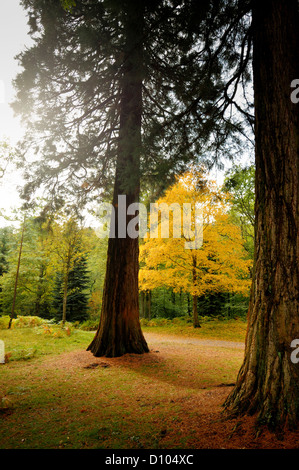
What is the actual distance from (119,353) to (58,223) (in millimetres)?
8117

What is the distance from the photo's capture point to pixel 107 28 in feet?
18.4

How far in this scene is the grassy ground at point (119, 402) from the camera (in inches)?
90.5

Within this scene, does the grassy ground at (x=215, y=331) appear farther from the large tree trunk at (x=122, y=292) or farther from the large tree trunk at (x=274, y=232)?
the large tree trunk at (x=274, y=232)

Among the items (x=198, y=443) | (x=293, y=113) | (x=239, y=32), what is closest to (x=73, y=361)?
(x=198, y=443)

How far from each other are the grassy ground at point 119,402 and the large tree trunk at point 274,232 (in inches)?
13.1

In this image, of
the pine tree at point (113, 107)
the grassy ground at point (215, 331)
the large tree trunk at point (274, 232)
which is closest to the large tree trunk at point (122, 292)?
the pine tree at point (113, 107)

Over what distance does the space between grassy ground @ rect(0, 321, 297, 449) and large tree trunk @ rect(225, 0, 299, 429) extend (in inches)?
13.1

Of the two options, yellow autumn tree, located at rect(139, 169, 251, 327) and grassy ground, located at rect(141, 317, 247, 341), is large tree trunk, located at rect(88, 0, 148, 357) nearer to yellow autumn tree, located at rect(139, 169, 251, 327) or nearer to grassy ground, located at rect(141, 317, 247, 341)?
yellow autumn tree, located at rect(139, 169, 251, 327)

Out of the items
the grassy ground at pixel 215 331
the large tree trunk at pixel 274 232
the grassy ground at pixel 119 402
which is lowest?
the grassy ground at pixel 215 331

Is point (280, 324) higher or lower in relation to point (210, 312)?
higher

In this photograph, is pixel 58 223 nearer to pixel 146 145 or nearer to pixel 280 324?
pixel 146 145

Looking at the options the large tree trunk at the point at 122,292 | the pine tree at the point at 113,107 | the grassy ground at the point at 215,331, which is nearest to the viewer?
the pine tree at the point at 113,107

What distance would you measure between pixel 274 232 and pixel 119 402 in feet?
10.5

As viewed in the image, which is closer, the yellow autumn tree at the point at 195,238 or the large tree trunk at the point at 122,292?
the large tree trunk at the point at 122,292
